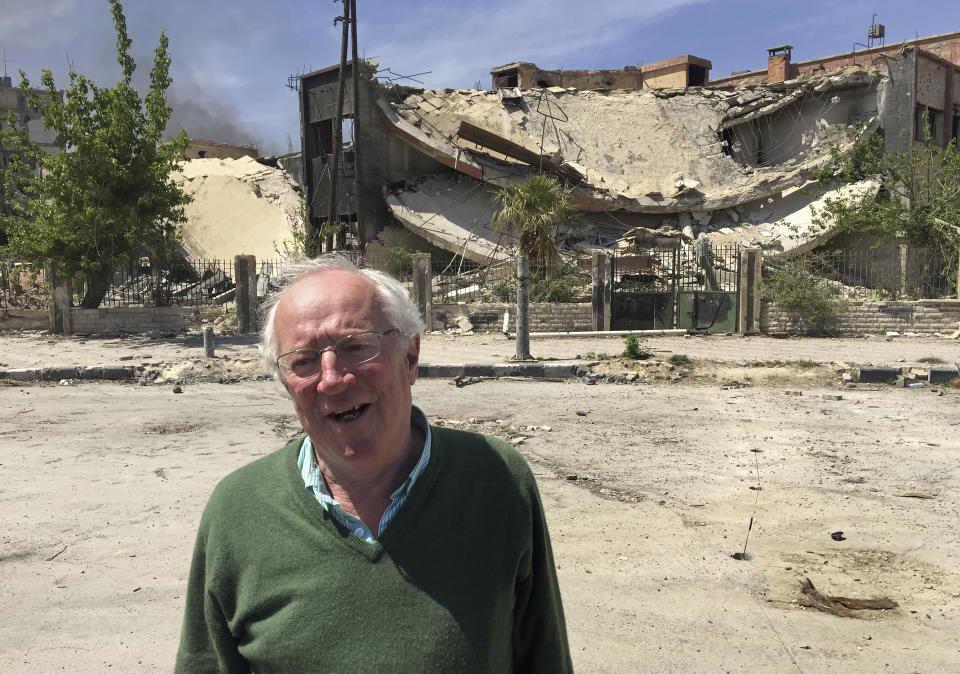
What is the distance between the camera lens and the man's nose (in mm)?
1778

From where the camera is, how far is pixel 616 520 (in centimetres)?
538

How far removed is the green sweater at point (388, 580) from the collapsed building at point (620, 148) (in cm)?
2553

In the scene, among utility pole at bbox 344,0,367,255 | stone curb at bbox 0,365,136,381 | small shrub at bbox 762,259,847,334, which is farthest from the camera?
utility pole at bbox 344,0,367,255

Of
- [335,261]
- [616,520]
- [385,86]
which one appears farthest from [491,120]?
[335,261]

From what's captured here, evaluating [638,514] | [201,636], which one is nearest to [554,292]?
[638,514]

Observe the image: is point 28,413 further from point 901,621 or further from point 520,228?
point 520,228

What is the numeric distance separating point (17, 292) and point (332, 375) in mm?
21663

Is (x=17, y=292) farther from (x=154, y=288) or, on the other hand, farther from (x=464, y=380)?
(x=464, y=380)

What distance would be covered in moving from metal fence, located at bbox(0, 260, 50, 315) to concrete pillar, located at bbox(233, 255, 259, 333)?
15.2ft

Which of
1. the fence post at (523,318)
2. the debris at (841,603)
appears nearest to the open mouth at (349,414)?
the debris at (841,603)

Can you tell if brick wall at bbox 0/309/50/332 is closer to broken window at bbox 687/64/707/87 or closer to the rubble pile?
the rubble pile

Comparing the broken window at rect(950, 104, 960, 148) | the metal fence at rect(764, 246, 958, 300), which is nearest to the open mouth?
the metal fence at rect(764, 246, 958, 300)

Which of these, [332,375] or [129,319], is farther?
[129,319]

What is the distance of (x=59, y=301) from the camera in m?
18.4
